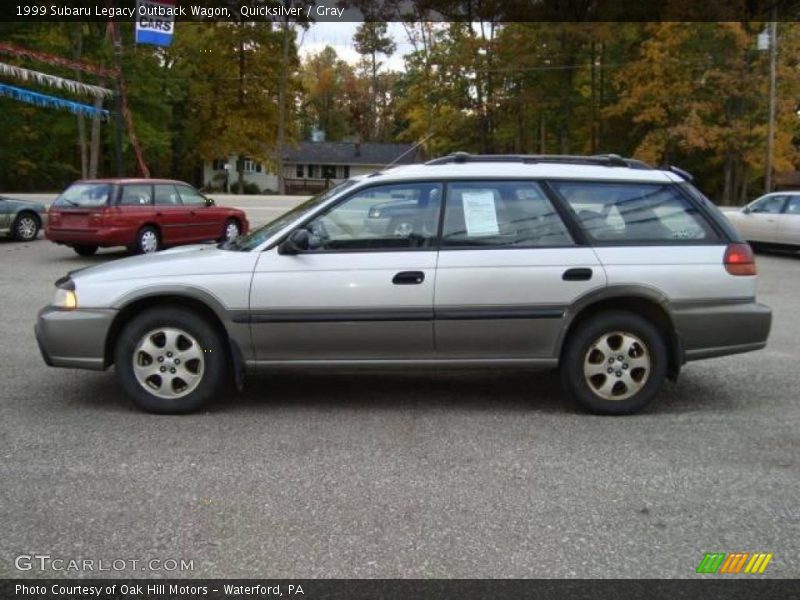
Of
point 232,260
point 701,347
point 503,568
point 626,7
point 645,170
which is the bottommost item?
point 503,568

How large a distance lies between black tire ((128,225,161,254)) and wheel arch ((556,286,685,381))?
35.7 ft

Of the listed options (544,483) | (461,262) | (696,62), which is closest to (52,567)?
(544,483)

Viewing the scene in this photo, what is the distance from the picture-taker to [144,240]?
1454 centimetres

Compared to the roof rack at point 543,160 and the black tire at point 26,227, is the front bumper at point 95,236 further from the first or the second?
the roof rack at point 543,160

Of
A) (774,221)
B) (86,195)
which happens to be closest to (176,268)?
(86,195)

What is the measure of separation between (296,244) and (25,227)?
49.0 feet

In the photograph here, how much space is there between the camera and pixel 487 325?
5.11 meters

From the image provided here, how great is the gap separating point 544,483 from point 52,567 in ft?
7.77

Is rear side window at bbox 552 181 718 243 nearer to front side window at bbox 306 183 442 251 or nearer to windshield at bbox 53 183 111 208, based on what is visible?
front side window at bbox 306 183 442 251

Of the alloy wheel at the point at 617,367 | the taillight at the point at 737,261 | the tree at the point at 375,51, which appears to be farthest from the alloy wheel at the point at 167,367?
the tree at the point at 375,51

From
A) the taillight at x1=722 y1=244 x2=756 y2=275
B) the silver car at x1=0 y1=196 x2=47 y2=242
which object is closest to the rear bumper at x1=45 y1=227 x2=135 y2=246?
the silver car at x1=0 y1=196 x2=47 y2=242

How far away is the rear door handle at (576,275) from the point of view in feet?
16.8

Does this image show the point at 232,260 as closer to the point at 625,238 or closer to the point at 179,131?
the point at 625,238

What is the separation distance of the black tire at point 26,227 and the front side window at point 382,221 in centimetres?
1472
